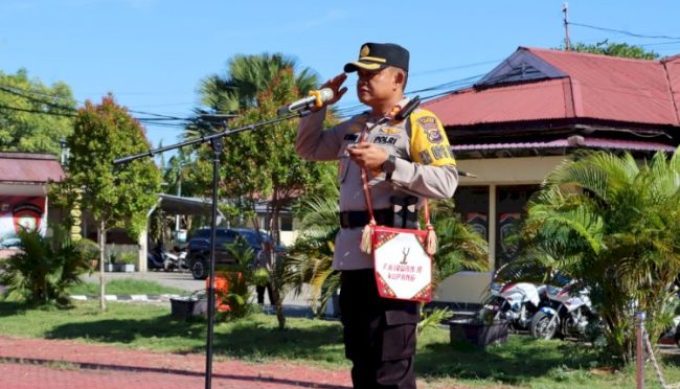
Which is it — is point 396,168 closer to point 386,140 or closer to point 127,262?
point 386,140

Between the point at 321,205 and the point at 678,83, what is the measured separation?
8863 millimetres

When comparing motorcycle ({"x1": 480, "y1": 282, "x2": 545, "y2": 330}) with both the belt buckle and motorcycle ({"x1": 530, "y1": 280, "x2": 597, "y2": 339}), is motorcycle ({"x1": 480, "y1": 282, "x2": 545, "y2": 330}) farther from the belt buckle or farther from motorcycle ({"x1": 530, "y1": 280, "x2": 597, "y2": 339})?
the belt buckle

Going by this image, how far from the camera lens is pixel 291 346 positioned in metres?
12.8

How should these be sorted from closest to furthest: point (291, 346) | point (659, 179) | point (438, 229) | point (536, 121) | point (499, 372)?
point (659, 179), point (499, 372), point (438, 229), point (291, 346), point (536, 121)

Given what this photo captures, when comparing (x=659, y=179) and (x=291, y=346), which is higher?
(x=659, y=179)

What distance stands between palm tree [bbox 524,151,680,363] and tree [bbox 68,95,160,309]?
787cm

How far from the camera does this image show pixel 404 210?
451 centimetres

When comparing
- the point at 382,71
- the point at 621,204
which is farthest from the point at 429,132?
the point at 621,204

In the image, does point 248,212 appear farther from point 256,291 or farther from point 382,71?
point 382,71

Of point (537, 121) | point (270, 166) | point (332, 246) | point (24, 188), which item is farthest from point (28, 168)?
point (332, 246)

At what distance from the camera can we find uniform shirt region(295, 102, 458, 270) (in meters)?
4.29

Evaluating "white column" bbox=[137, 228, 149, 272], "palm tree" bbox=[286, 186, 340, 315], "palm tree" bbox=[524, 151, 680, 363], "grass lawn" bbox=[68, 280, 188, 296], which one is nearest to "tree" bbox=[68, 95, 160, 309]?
"palm tree" bbox=[286, 186, 340, 315]

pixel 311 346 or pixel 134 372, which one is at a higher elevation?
pixel 311 346

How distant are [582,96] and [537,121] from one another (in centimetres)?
96
